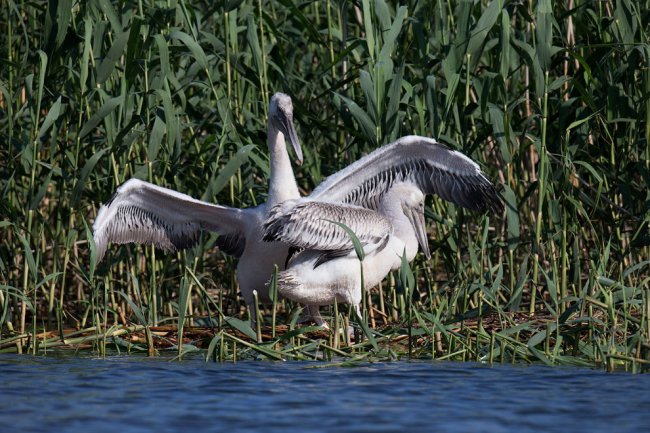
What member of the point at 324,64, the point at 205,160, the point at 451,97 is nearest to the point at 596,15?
the point at 451,97

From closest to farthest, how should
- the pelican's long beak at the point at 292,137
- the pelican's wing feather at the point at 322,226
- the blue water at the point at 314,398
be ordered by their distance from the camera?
1. the blue water at the point at 314,398
2. the pelican's wing feather at the point at 322,226
3. the pelican's long beak at the point at 292,137

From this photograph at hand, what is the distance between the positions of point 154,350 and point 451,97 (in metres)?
2.63

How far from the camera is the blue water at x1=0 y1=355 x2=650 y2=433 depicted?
526 cm

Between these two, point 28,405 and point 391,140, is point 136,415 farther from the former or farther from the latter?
point 391,140

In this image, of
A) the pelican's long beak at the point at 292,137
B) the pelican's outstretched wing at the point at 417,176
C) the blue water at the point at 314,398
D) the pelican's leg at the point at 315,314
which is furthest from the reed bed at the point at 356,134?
the blue water at the point at 314,398

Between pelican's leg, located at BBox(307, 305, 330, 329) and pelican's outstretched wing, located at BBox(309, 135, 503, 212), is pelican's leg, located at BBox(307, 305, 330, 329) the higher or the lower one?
the lower one

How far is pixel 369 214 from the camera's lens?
8070 mm

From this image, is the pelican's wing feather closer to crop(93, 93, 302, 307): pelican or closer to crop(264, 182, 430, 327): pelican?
crop(264, 182, 430, 327): pelican

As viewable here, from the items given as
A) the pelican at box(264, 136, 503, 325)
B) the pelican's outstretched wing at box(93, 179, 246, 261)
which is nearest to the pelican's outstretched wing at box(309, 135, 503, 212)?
the pelican at box(264, 136, 503, 325)

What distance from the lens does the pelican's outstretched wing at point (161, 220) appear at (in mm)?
8031

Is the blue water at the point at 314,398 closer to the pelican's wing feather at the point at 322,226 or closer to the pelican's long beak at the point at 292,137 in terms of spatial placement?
the pelican's wing feather at the point at 322,226

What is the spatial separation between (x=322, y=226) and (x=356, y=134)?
968 millimetres

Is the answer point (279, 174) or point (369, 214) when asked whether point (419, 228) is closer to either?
point (369, 214)

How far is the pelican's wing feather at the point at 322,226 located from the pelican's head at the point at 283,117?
1.47 feet
